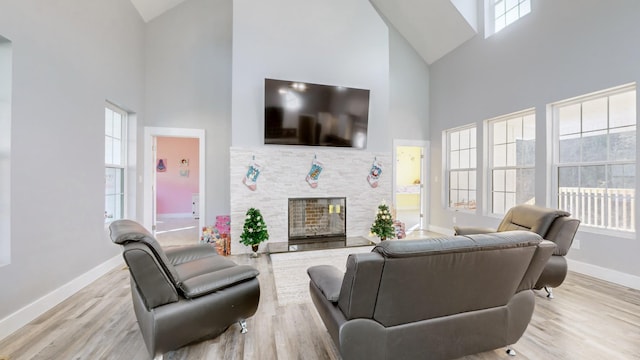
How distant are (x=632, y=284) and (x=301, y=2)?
5922 millimetres

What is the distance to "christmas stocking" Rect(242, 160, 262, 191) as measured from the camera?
13.8 ft

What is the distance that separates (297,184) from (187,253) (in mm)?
2277

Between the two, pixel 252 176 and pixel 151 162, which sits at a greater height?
pixel 151 162

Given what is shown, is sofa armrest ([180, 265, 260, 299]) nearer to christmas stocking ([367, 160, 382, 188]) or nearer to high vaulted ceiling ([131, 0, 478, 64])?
christmas stocking ([367, 160, 382, 188])

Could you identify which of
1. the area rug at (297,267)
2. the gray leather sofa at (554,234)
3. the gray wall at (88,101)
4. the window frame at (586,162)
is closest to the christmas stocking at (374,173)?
the gray wall at (88,101)

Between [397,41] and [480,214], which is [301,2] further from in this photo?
[480,214]

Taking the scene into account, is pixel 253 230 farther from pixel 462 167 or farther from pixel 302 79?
pixel 462 167

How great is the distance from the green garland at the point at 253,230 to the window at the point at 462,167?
4.06 meters

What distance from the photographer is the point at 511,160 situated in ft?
14.6

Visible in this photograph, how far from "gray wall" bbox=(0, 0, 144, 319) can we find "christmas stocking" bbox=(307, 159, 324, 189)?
2873 millimetres

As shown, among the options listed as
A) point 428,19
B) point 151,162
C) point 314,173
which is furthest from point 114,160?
point 428,19

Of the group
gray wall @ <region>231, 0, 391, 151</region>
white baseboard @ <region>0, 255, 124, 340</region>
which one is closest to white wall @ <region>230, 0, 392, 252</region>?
gray wall @ <region>231, 0, 391, 151</region>

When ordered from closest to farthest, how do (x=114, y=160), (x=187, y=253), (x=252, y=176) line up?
(x=187, y=253) → (x=114, y=160) → (x=252, y=176)

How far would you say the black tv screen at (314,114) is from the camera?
4223mm
